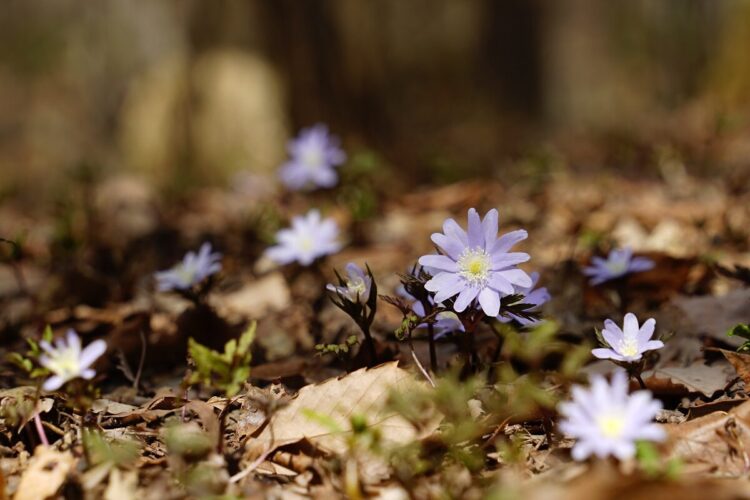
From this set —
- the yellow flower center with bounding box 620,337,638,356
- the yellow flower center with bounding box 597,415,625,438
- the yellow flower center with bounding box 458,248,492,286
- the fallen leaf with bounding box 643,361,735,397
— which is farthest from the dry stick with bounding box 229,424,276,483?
the fallen leaf with bounding box 643,361,735,397

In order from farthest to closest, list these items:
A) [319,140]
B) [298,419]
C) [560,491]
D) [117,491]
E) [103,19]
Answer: [103,19]
[319,140]
[298,419]
[117,491]
[560,491]

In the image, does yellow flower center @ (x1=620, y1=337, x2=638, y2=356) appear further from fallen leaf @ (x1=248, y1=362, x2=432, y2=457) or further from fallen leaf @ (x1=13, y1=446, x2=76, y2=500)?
fallen leaf @ (x1=13, y1=446, x2=76, y2=500)

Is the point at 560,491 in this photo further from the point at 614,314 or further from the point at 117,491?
the point at 614,314

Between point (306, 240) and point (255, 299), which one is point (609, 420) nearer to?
point (306, 240)

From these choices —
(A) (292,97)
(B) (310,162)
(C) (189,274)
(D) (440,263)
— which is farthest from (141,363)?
(A) (292,97)

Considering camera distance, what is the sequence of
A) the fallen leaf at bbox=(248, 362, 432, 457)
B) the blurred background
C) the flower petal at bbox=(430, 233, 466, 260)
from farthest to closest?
the blurred background
the flower petal at bbox=(430, 233, 466, 260)
the fallen leaf at bbox=(248, 362, 432, 457)

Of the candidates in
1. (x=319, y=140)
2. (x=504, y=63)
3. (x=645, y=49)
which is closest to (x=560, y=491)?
(x=319, y=140)
